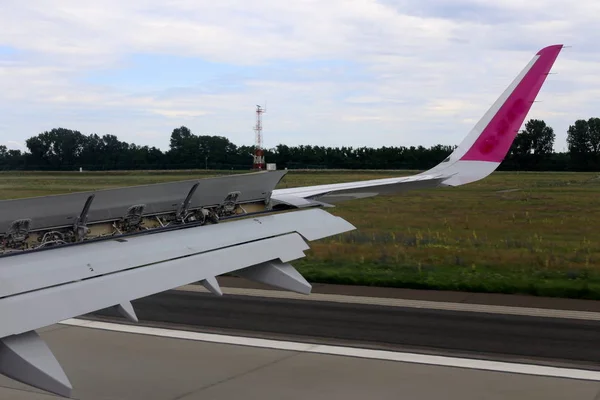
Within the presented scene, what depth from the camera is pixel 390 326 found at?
10.8 meters

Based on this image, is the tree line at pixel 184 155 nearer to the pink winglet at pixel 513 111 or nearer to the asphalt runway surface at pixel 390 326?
the asphalt runway surface at pixel 390 326

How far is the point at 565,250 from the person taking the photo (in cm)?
2019

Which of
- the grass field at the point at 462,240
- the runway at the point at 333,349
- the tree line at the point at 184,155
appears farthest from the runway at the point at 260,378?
the tree line at the point at 184,155

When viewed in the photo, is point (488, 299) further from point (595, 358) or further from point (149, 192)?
point (149, 192)

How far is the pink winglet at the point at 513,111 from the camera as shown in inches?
335

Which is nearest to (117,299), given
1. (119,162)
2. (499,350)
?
(499,350)

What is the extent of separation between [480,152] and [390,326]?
2.95 meters

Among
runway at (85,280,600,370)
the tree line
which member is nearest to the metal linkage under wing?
runway at (85,280,600,370)

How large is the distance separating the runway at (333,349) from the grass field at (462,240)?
1.65 metres

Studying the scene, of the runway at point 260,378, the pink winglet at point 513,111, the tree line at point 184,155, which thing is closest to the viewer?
the runway at point 260,378

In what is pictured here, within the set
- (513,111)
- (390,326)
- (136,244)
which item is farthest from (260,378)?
(513,111)

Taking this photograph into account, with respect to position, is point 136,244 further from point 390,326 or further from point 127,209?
point 390,326

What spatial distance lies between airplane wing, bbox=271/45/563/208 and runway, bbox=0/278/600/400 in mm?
1984

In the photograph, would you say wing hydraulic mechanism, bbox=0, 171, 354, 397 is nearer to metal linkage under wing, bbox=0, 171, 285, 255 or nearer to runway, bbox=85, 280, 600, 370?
metal linkage under wing, bbox=0, 171, 285, 255
